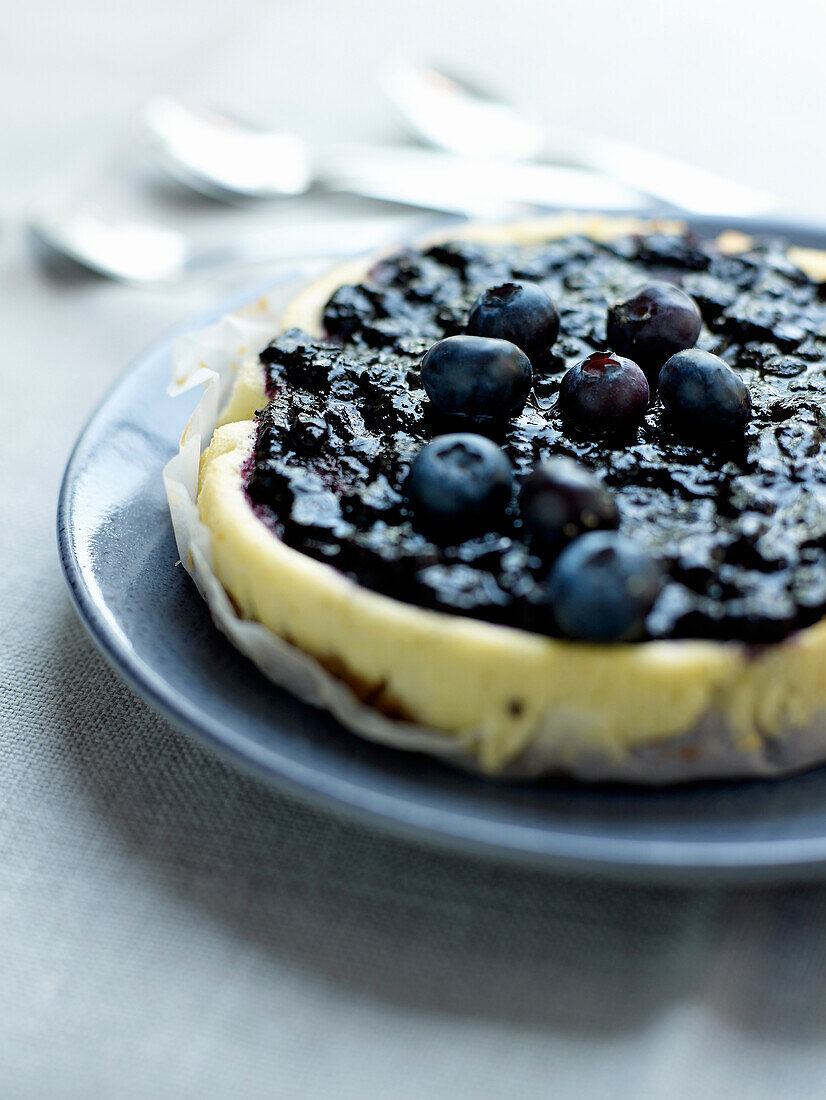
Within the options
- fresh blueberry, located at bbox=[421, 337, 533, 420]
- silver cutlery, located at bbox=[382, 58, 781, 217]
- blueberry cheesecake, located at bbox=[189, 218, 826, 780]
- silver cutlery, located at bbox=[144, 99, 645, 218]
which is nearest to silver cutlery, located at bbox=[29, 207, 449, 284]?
silver cutlery, located at bbox=[144, 99, 645, 218]

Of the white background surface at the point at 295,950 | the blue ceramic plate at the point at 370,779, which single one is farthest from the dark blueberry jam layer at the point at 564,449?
the white background surface at the point at 295,950

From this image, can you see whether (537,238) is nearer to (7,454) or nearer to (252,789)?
(7,454)

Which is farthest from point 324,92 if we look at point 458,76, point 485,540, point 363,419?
point 485,540

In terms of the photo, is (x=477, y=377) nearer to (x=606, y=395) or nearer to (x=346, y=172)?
(x=606, y=395)

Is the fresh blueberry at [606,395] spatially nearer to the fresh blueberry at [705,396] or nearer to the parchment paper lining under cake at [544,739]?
the fresh blueberry at [705,396]

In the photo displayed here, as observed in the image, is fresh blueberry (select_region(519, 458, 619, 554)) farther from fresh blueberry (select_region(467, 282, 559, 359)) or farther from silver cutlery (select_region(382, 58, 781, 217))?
silver cutlery (select_region(382, 58, 781, 217))

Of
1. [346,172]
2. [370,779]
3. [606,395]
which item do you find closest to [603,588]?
[370,779]
